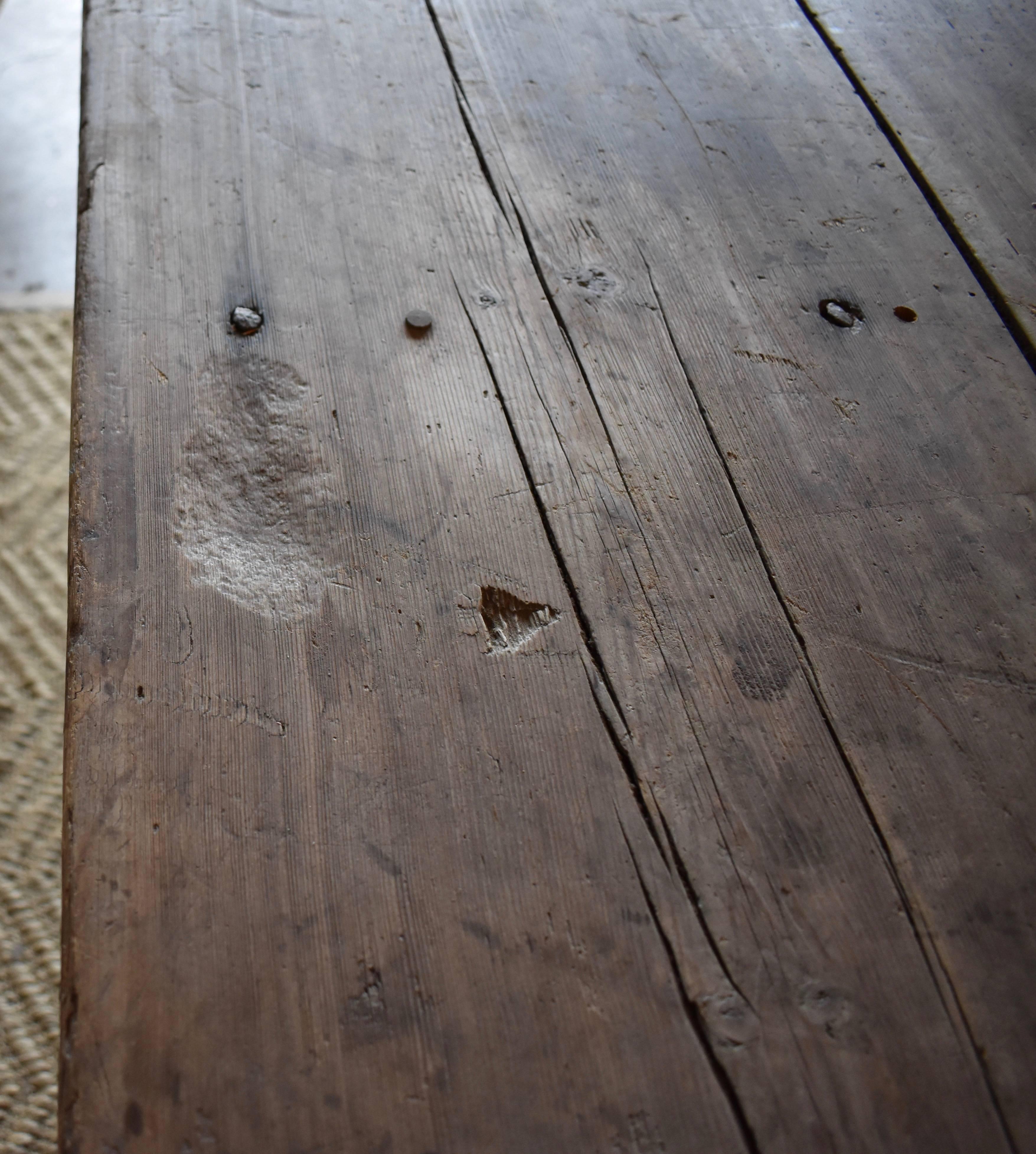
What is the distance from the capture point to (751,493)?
2.32 ft

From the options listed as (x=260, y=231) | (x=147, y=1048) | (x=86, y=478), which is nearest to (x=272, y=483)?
(x=86, y=478)

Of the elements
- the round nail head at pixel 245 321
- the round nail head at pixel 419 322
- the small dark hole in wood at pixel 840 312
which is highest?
the small dark hole in wood at pixel 840 312

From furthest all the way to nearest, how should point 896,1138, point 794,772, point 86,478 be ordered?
point 86,478, point 794,772, point 896,1138

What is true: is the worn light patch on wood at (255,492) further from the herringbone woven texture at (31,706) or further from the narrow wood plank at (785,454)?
the herringbone woven texture at (31,706)

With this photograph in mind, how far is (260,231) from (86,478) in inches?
11.7

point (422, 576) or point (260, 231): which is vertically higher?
point (260, 231)

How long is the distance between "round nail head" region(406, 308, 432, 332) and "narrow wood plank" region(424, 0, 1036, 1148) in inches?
1.9

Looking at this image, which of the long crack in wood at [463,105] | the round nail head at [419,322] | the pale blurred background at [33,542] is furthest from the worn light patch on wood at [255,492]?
the pale blurred background at [33,542]

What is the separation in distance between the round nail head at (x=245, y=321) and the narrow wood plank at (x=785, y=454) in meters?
0.19

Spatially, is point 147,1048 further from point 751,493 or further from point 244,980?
point 751,493

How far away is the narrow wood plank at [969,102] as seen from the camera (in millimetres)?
866

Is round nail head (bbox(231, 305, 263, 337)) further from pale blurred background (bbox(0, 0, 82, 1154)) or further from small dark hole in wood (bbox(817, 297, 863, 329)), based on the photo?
pale blurred background (bbox(0, 0, 82, 1154))

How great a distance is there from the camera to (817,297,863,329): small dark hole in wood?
31.8 inches

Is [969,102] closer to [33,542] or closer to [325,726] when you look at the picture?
[325,726]
